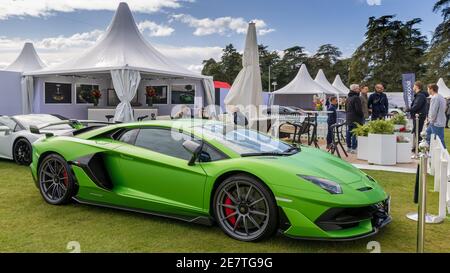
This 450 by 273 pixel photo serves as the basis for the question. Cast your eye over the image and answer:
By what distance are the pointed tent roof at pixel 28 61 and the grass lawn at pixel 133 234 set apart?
57.8ft

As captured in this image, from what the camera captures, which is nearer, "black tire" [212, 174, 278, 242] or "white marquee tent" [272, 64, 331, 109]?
"black tire" [212, 174, 278, 242]

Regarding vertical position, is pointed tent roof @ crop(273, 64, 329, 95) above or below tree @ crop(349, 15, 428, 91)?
below

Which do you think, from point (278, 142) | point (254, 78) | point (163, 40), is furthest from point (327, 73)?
point (278, 142)

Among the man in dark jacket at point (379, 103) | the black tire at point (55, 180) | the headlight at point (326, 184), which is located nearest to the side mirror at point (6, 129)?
the black tire at point (55, 180)

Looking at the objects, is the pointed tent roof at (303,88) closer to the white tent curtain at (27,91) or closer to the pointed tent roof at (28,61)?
the pointed tent roof at (28,61)

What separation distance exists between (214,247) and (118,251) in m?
0.85

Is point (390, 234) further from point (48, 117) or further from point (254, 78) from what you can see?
point (48, 117)

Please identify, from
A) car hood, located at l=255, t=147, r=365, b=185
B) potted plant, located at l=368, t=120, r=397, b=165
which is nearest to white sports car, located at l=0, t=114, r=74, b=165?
car hood, located at l=255, t=147, r=365, b=185

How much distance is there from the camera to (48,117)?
29.6 feet

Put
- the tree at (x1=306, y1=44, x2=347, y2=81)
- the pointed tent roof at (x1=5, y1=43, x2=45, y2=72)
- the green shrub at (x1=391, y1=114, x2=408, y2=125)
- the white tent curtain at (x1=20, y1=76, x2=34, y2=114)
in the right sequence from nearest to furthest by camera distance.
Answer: the green shrub at (x1=391, y1=114, x2=408, y2=125), the white tent curtain at (x1=20, y1=76, x2=34, y2=114), the pointed tent roof at (x1=5, y1=43, x2=45, y2=72), the tree at (x1=306, y1=44, x2=347, y2=81)

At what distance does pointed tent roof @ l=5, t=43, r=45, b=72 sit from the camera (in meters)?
20.5

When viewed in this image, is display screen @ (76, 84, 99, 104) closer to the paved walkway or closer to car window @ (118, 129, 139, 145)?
the paved walkway

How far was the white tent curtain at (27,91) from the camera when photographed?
15008 millimetres

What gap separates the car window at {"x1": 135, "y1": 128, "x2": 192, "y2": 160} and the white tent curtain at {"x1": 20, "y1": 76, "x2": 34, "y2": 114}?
40.6 ft
